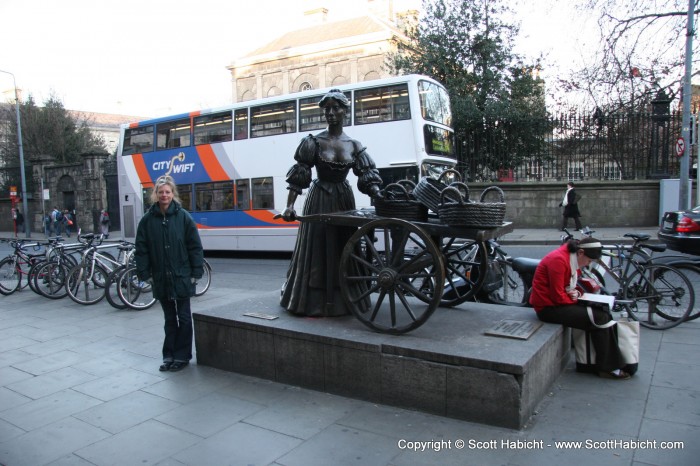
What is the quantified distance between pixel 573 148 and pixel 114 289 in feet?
50.2

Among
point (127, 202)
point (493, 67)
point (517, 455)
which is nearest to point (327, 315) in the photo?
point (517, 455)

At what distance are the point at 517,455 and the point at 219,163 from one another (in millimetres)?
12749

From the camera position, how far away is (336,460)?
298 cm

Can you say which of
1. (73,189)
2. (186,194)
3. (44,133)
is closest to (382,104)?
(186,194)

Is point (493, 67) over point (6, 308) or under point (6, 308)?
over

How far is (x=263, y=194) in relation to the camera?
1397 centimetres

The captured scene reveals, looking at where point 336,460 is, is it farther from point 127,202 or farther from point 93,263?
point 127,202

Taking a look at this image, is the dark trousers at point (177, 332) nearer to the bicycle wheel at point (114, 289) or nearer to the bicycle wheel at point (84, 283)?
the bicycle wheel at point (114, 289)

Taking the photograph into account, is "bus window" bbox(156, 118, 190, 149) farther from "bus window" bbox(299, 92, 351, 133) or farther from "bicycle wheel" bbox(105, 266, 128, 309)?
"bicycle wheel" bbox(105, 266, 128, 309)

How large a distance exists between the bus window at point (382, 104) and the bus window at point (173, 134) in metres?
5.41

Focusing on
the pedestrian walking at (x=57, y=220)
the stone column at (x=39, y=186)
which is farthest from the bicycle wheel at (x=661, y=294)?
the stone column at (x=39, y=186)

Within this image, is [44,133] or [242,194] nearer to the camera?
[242,194]

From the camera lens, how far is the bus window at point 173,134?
15.0 m

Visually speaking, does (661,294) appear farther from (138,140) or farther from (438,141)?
(138,140)
